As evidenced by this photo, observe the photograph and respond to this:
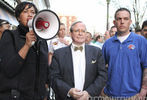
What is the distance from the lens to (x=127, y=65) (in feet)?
10.5

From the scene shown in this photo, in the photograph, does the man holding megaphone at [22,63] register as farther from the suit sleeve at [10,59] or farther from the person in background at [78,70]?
the person in background at [78,70]

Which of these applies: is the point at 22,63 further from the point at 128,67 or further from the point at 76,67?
the point at 128,67

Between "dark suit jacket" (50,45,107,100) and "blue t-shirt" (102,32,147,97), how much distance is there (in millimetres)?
305

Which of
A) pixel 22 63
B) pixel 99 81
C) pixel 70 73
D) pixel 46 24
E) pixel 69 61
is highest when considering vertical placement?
pixel 46 24

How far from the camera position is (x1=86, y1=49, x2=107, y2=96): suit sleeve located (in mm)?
2930

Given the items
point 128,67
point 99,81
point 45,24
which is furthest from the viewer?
point 128,67

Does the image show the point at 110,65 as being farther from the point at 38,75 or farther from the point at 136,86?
the point at 38,75

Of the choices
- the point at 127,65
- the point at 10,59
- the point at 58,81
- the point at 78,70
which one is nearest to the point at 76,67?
the point at 78,70

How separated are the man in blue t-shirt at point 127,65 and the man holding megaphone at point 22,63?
1268 mm

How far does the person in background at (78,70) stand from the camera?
9.73 ft

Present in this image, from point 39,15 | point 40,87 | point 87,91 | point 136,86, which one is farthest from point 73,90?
point 39,15

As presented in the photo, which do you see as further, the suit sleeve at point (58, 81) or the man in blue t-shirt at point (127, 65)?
the man in blue t-shirt at point (127, 65)

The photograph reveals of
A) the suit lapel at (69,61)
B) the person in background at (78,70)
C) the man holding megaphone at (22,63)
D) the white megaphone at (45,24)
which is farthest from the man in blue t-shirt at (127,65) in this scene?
the white megaphone at (45,24)

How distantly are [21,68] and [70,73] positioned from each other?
Answer: 961 millimetres
